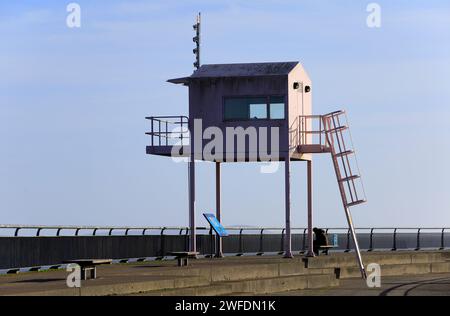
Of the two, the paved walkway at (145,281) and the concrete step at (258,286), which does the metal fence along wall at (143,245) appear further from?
the concrete step at (258,286)

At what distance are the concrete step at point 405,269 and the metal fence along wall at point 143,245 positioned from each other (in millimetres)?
6893

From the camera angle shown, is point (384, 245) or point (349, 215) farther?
point (384, 245)

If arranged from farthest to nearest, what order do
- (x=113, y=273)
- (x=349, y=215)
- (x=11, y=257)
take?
1. (x=349, y=215)
2. (x=11, y=257)
3. (x=113, y=273)

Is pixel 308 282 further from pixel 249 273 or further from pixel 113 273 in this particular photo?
pixel 113 273

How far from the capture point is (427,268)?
45.5 m

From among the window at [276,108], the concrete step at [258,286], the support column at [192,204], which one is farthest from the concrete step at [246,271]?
the window at [276,108]

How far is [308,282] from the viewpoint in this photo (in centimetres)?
3378

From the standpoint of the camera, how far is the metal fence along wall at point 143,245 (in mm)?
33188

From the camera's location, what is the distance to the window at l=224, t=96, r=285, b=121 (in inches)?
1672

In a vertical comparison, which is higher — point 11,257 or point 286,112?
point 286,112
